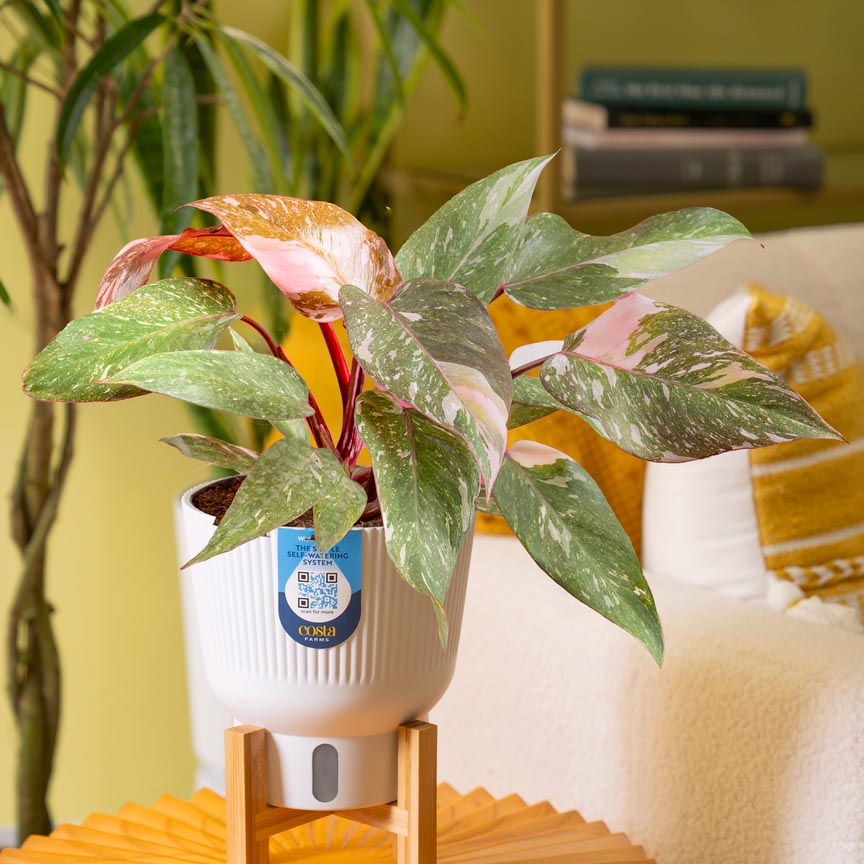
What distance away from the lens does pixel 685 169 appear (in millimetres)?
1713

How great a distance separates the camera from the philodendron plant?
50cm

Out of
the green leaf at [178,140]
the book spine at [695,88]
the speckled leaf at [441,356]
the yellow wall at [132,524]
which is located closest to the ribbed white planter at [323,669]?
the speckled leaf at [441,356]

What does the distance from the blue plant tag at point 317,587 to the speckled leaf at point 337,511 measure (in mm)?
29

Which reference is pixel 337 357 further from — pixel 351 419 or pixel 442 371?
pixel 442 371

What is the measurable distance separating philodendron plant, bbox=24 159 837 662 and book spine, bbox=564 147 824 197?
1087 mm

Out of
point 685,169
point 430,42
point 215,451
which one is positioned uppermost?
point 685,169

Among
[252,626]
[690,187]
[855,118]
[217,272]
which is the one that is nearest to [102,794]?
[217,272]

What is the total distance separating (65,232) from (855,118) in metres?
1.46

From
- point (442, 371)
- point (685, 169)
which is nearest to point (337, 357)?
point (442, 371)

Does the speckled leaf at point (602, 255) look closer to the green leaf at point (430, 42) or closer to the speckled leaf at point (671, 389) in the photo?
the speckled leaf at point (671, 389)

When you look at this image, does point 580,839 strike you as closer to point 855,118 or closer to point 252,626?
point 252,626

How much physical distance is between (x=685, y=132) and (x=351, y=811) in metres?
1.35

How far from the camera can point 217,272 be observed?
1.07 m

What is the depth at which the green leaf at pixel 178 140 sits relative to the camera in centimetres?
96
